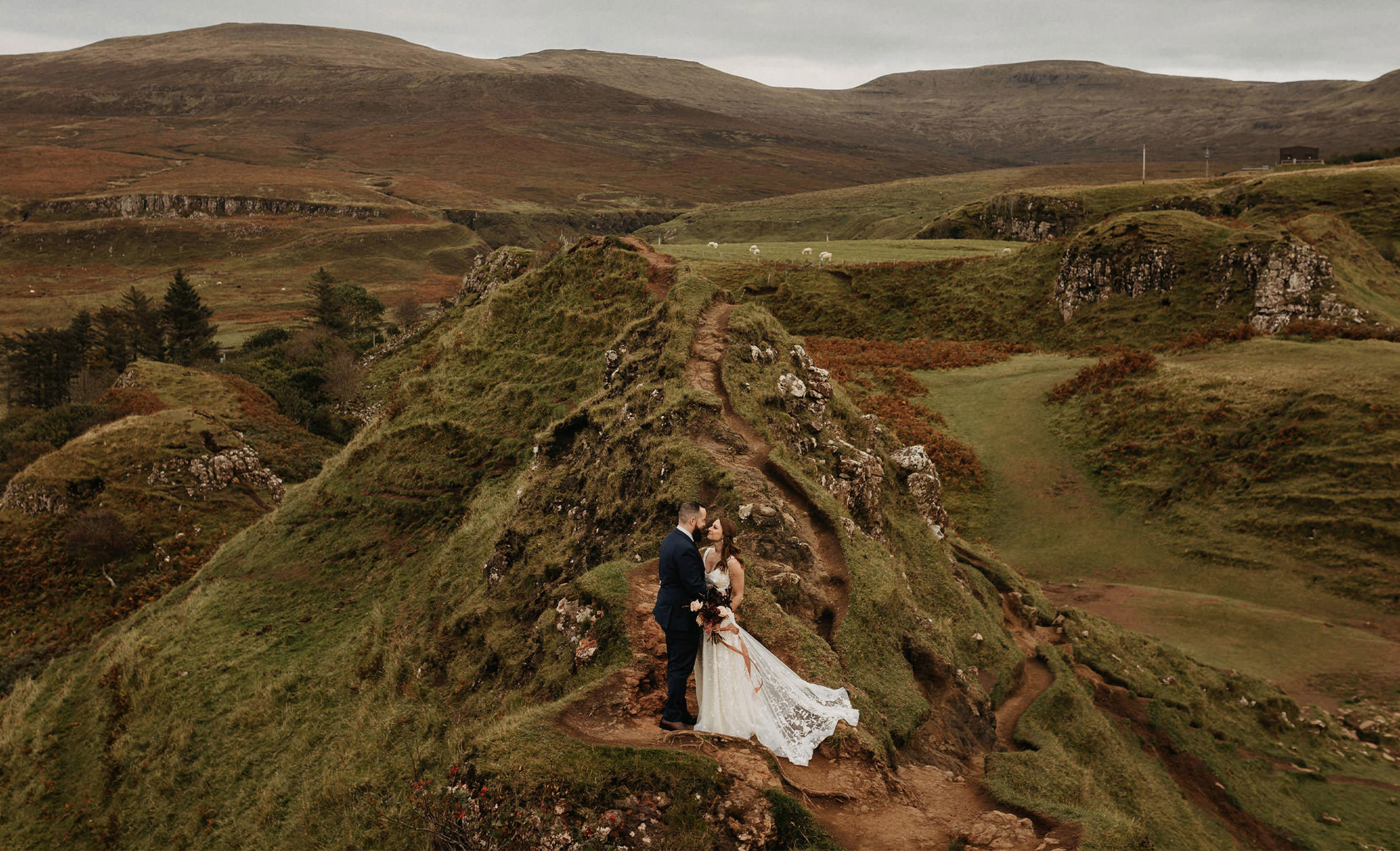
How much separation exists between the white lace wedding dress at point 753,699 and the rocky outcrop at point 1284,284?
43.7m

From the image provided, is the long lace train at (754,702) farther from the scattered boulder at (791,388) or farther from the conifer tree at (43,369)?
the conifer tree at (43,369)

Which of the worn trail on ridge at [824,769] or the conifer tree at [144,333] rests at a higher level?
the conifer tree at [144,333]

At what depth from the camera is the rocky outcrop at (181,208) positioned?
509 ft

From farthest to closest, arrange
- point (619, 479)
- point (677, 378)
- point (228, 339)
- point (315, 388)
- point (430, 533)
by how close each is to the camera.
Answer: point (228, 339)
point (315, 388)
point (430, 533)
point (677, 378)
point (619, 479)

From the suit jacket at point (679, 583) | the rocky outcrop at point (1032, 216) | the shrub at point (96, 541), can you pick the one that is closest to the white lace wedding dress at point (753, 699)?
the suit jacket at point (679, 583)

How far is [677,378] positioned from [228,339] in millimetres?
90386

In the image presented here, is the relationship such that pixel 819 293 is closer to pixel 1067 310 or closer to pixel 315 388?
pixel 1067 310

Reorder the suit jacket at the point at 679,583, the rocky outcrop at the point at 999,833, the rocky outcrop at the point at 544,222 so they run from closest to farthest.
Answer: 1. the rocky outcrop at the point at 999,833
2. the suit jacket at the point at 679,583
3. the rocky outcrop at the point at 544,222

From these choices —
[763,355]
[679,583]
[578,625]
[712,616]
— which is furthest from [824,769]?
[763,355]

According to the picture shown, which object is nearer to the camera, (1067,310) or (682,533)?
(682,533)

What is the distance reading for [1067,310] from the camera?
49188 mm

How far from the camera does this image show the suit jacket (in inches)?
329

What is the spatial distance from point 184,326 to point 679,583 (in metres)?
81.8

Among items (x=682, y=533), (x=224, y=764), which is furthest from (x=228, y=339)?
(x=682, y=533)
